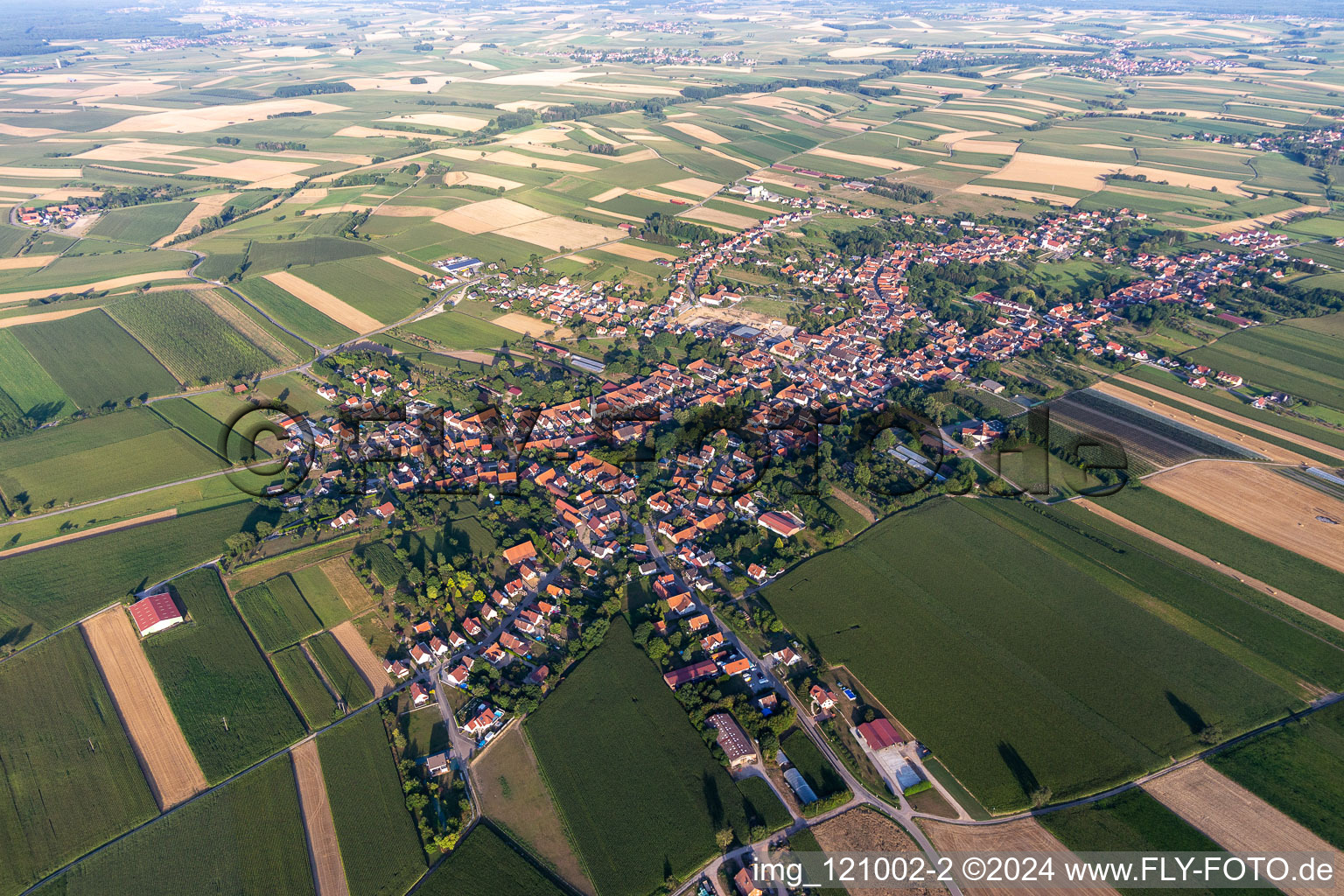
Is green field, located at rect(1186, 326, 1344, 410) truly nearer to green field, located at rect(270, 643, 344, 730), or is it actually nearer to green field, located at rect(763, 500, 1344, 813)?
green field, located at rect(763, 500, 1344, 813)

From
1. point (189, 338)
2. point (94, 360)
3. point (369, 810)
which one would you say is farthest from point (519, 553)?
point (94, 360)

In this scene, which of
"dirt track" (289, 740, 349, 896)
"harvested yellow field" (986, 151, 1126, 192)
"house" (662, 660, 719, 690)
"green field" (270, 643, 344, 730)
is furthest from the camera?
"harvested yellow field" (986, 151, 1126, 192)

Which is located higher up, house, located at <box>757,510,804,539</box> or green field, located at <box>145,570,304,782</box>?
green field, located at <box>145,570,304,782</box>

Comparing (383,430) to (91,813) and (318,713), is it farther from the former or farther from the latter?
(91,813)

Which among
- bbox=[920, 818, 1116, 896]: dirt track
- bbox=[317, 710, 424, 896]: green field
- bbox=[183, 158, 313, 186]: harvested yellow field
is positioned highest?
bbox=[183, 158, 313, 186]: harvested yellow field

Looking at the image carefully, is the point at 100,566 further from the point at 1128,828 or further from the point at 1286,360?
the point at 1286,360

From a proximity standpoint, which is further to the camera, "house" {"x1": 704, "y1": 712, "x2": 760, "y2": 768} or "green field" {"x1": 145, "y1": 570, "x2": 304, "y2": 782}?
"green field" {"x1": 145, "y1": 570, "x2": 304, "y2": 782}

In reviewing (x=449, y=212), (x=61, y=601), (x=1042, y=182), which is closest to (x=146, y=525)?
(x=61, y=601)

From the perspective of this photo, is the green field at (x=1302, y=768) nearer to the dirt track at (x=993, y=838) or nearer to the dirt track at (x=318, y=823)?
the dirt track at (x=993, y=838)

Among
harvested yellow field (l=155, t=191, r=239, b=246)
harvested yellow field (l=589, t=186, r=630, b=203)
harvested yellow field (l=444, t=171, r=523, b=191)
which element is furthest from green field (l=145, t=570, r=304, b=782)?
harvested yellow field (l=444, t=171, r=523, b=191)
